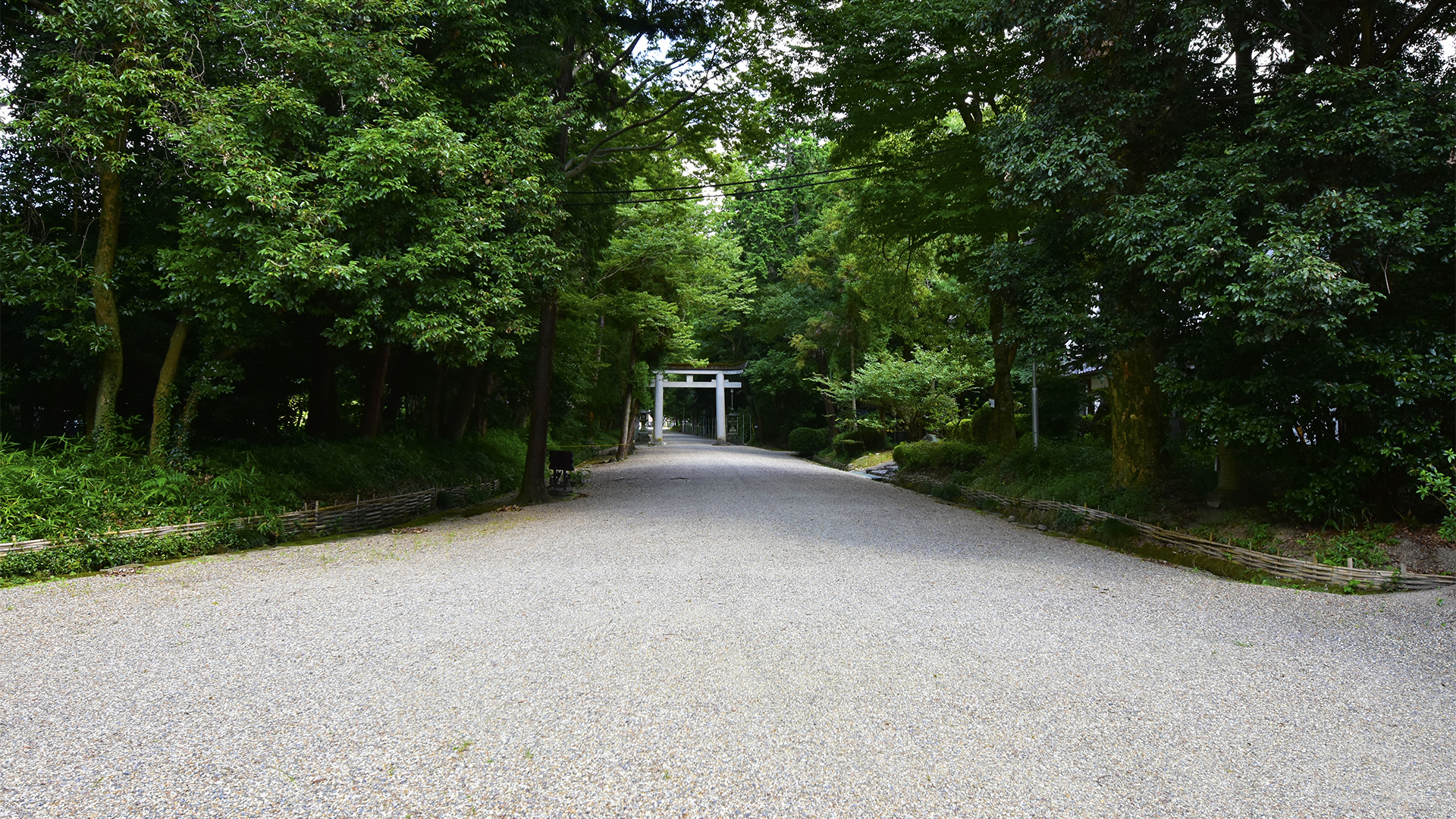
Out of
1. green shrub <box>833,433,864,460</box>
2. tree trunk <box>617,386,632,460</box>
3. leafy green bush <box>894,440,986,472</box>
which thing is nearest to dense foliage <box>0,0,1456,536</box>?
leafy green bush <box>894,440,986,472</box>

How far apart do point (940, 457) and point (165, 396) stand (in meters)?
12.3

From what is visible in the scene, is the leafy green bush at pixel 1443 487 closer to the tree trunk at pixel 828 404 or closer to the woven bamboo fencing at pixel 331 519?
the woven bamboo fencing at pixel 331 519

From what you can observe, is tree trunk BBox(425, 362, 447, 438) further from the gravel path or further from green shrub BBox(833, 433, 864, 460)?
green shrub BBox(833, 433, 864, 460)

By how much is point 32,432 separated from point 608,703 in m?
9.53

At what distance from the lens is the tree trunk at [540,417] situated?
11.7 m

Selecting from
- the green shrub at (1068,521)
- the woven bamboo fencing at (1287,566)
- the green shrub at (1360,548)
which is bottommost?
the green shrub at (1068,521)

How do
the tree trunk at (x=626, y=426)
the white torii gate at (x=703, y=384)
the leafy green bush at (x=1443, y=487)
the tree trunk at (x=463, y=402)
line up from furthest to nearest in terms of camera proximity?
the white torii gate at (x=703, y=384), the tree trunk at (x=626, y=426), the tree trunk at (x=463, y=402), the leafy green bush at (x=1443, y=487)

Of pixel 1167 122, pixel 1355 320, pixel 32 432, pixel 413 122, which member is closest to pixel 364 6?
pixel 413 122

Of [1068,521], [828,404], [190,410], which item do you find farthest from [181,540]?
[828,404]

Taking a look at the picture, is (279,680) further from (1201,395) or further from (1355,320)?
(1355,320)

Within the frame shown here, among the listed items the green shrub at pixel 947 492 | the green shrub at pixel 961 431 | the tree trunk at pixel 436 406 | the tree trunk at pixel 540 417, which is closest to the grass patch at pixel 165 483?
the tree trunk at pixel 540 417

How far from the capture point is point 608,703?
3.16 metres

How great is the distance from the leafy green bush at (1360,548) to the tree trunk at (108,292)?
35.2ft

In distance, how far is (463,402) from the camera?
1475 cm
